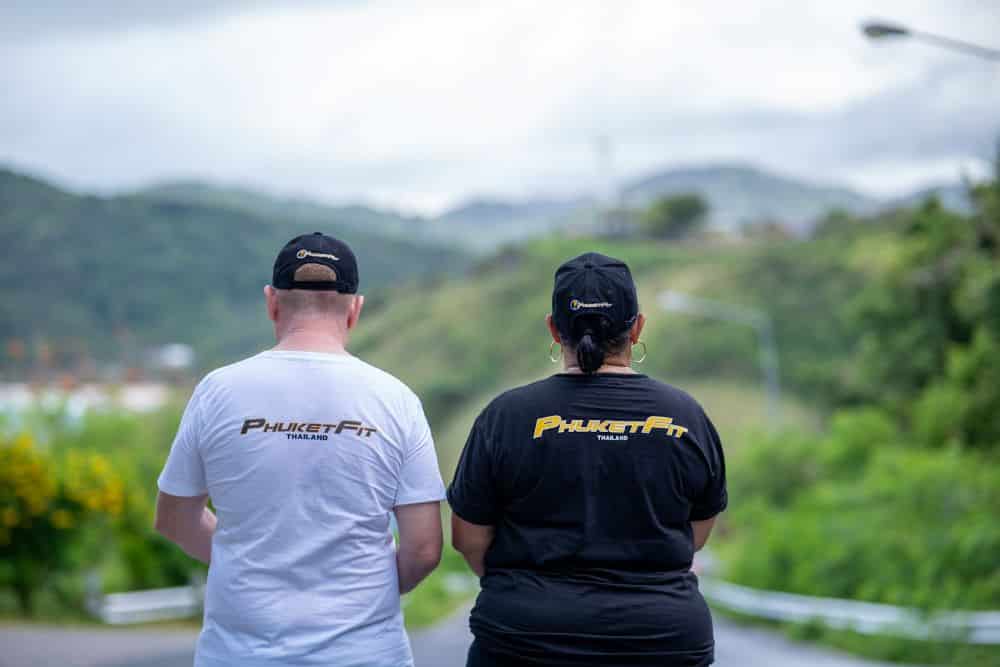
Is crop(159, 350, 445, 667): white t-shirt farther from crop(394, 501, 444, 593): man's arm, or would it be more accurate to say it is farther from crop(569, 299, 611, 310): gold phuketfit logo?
crop(569, 299, 611, 310): gold phuketfit logo

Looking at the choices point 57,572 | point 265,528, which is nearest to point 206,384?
point 265,528

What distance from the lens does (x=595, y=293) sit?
353 cm

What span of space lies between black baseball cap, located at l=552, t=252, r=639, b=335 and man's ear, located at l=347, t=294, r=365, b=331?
614mm

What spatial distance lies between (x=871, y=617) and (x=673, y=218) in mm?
100380

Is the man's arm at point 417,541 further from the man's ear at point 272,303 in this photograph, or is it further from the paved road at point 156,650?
the paved road at point 156,650

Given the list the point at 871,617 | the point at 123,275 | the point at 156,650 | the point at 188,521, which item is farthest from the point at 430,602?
the point at 123,275

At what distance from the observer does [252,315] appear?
94.9 metres

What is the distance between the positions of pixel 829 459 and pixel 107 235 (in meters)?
83.9

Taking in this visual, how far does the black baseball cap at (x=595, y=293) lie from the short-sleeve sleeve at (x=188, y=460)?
1095mm

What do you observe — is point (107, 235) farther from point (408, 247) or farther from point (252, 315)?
Answer: point (408, 247)

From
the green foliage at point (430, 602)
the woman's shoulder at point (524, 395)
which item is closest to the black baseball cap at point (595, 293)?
the woman's shoulder at point (524, 395)

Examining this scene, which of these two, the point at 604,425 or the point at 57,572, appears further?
the point at 57,572

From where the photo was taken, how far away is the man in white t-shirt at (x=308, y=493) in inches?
132

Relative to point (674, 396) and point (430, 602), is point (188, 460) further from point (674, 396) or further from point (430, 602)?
point (430, 602)
